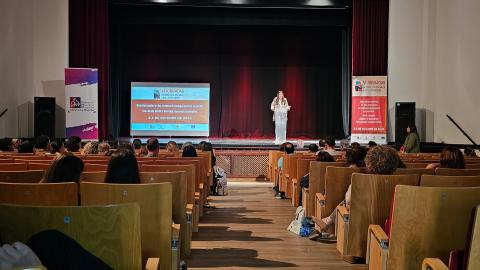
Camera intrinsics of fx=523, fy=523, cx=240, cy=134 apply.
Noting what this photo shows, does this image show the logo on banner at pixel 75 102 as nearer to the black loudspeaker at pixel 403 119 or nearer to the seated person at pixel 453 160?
the black loudspeaker at pixel 403 119

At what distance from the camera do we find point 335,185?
4473mm

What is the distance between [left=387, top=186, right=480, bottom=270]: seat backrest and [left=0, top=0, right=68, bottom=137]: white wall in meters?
9.65

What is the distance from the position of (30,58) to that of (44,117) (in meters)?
1.58

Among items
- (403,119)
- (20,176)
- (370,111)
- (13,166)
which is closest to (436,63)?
(403,119)

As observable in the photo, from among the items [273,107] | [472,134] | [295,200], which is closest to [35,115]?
[273,107]

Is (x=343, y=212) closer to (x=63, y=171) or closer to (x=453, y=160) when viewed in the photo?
(x=453, y=160)

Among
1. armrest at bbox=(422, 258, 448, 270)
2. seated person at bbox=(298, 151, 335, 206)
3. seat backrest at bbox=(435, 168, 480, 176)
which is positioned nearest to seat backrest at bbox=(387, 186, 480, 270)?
armrest at bbox=(422, 258, 448, 270)

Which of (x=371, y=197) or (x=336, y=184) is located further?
(x=336, y=184)

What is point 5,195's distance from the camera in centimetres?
272

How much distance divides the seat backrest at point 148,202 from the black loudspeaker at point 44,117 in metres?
9.74

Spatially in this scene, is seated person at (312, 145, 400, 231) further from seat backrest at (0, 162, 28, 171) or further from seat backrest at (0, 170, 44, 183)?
seat backrest at (0, 162, 28, 171)

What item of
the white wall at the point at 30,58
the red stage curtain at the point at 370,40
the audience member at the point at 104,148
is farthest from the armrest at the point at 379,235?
the red stage curtain at the point at 370,40

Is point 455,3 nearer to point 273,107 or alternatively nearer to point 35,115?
point 273,107

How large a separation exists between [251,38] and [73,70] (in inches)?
232
